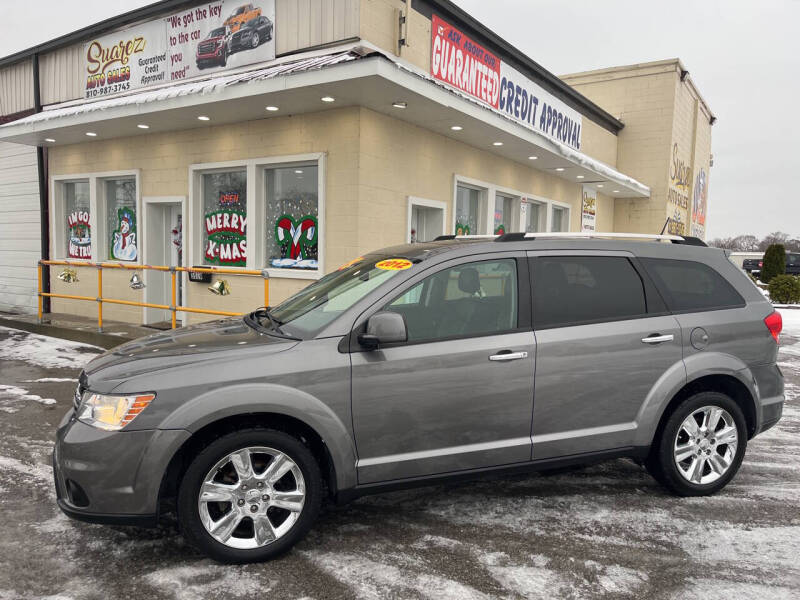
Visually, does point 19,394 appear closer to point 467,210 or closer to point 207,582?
point 207,582

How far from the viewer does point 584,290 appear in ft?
12.8

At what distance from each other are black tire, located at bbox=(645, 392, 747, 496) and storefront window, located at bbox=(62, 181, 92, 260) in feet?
37.9

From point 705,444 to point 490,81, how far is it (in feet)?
29.6

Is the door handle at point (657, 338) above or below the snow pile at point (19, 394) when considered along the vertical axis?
above

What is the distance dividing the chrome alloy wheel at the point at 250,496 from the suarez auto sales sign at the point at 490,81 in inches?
326

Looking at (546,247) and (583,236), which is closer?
(546,247)

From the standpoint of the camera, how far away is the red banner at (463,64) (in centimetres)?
994

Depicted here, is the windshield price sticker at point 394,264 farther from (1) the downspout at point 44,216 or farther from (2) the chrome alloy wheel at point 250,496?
(1) the downspout at point 44,216

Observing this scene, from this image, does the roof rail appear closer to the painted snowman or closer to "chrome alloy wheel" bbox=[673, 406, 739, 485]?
"chrome alloy wheel" bbox=[673, 406, 739, 485]

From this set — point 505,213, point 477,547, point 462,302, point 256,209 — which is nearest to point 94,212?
point 256,209

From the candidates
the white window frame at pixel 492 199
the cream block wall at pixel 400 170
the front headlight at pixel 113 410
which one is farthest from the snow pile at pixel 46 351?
the white window frame at pixel 492 199

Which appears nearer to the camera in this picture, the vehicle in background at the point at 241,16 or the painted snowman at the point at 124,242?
the vehicle in background at the point at 241,16

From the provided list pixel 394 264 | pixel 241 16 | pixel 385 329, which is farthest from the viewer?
pixel 241 16

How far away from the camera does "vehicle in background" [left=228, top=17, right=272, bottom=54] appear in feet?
30.5
